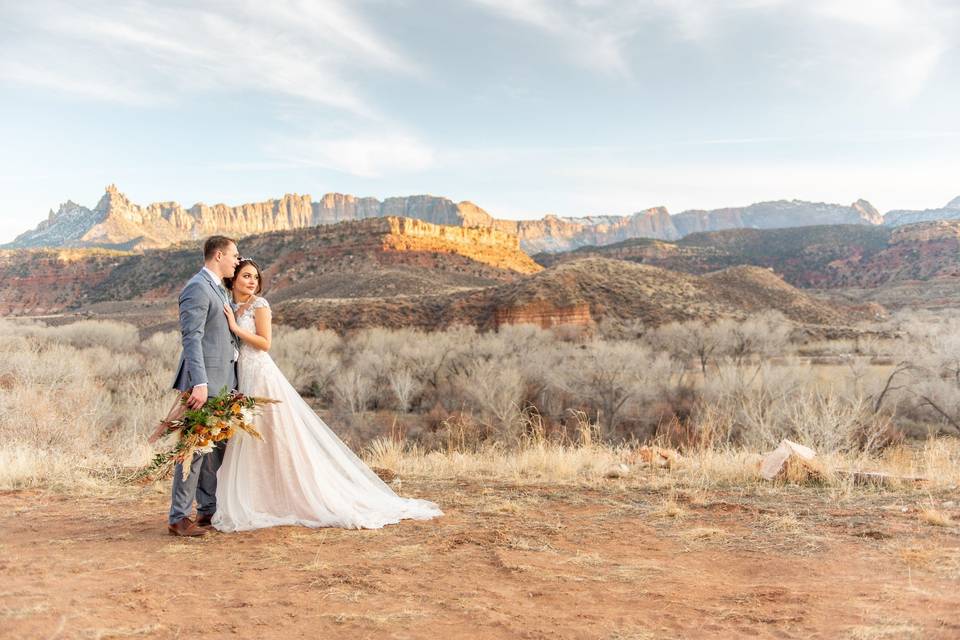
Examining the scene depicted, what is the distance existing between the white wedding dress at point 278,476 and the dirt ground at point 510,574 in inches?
6.8

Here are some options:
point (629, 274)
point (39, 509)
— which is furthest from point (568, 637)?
point (629, 274)

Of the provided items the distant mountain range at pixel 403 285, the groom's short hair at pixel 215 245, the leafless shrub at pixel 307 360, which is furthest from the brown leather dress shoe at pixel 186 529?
the distant mountain range at pixel 403 285

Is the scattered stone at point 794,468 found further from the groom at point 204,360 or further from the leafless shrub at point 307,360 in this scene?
the leafless shrub at point 307,360

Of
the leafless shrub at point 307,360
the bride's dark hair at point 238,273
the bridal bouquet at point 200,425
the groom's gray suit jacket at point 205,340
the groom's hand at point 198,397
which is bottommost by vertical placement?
the leafless shrub at point 307,360

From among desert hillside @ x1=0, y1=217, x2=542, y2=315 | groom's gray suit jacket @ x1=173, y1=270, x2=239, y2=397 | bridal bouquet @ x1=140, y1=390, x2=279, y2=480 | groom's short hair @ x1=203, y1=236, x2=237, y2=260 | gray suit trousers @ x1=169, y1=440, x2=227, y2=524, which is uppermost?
desert hillside @ x1=0, y1=217, x2=542, y2=315

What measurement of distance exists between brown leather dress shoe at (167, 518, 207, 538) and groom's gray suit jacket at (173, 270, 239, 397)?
0.88 m

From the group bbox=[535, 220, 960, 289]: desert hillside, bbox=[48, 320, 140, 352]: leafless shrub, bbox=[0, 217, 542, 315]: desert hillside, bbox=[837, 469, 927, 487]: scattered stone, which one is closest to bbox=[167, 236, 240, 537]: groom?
bbox=[837, 469, 927, 487]: scattered stone

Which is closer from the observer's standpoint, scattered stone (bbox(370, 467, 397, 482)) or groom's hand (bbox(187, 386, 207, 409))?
groom's hand (bbox(187, 386, 207, 409))

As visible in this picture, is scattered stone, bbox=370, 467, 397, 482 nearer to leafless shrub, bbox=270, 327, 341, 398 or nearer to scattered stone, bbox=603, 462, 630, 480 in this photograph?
scattered stone, bbox=603, 462, 630, 480

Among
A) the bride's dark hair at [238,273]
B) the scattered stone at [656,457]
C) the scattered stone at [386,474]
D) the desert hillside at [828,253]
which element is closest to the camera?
the bride's dark hair at [238,273]

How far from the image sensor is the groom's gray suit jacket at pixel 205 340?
4.48 m

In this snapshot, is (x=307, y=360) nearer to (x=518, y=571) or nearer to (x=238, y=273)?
(x=238, y=273)

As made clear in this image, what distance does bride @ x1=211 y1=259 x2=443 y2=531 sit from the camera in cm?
482

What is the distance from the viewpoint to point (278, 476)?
16.1 ft
